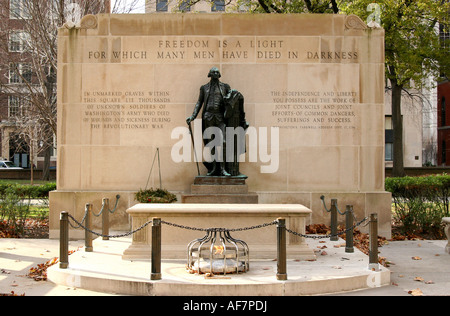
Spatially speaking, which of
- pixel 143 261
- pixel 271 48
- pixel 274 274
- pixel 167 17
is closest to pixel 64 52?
pixel 167 17

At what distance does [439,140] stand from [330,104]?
49553 millimetres

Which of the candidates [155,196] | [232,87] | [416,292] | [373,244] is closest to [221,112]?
[232,87]

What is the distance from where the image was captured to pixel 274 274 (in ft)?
29.4

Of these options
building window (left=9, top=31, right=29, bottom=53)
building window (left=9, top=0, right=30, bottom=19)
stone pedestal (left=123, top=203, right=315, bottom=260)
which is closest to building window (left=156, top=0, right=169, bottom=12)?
building window (left=9, top=0, right=30, bottom=19)

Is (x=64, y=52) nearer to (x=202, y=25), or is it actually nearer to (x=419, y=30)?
(x=202, y=25)

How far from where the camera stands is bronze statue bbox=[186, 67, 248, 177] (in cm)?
1350

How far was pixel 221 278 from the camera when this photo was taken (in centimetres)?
857

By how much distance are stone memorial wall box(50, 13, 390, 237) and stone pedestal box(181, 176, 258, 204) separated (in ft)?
5.86

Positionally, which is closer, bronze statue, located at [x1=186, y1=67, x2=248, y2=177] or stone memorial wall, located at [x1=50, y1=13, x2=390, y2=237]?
bronze statue, located at [x1=186, y1=67, x2=248, y2=177]

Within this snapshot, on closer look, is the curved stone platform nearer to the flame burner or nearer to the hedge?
the flame burner

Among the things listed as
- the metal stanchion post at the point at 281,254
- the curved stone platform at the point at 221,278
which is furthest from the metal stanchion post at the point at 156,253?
the metal stanchion post at the point at 281,254

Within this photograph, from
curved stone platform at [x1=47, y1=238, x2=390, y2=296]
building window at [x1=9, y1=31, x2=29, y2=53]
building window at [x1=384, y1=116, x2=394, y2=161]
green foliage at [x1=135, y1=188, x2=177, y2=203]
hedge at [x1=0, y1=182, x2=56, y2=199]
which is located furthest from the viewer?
building window at [x1=384, y1=116, x2=394, y2=161]

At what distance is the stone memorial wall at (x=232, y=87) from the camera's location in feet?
50.0

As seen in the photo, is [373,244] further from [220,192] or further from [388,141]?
Answer: [388,141]
